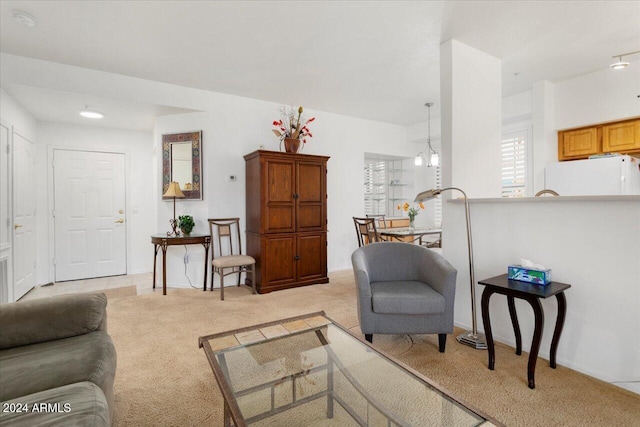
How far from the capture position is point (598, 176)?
3.57 m

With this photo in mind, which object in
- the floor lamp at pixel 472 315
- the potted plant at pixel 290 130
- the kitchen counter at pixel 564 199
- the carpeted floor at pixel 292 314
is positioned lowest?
the carpeted floor at pixel 292 314

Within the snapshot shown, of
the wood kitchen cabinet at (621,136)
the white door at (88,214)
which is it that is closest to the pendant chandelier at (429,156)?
the wood kitchen cabinet at (621,136)

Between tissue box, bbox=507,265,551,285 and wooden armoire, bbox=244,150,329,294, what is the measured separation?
2.58m

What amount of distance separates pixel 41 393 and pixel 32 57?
367 centimetres

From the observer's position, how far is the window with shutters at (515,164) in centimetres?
455

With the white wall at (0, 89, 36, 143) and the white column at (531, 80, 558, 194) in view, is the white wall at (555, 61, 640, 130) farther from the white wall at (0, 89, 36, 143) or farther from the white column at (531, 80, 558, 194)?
the white wall at (0, 89, 36, 143)

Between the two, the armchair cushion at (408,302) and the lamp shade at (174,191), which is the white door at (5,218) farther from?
the armchair cushion at (408,302)

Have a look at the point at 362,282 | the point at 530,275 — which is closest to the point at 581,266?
the point at 530,275

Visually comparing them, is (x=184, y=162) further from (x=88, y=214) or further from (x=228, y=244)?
(x=88, y=214)

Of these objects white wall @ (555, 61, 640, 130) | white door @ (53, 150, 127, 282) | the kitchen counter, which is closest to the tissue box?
the kitchen counter

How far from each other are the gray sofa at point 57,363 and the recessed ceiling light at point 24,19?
2.37 m

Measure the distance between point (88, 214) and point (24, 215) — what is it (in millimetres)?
910

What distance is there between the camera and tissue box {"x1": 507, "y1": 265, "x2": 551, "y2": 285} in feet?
6.82

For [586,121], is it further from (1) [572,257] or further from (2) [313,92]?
(2) [313,92]
